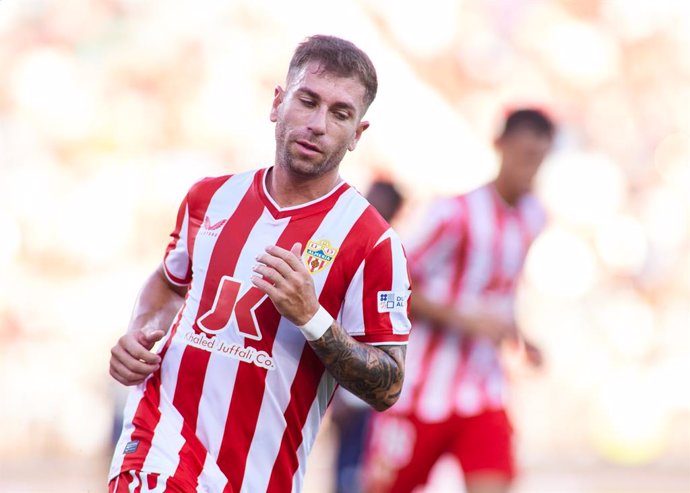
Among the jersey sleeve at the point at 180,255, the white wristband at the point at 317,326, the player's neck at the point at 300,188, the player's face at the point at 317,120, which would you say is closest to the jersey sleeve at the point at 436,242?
the jersey sleeve at the point at 180,255

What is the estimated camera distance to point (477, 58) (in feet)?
44.9

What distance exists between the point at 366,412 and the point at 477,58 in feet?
24.5

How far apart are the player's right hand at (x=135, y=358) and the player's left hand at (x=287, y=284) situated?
455mm

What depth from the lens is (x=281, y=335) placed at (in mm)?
3002

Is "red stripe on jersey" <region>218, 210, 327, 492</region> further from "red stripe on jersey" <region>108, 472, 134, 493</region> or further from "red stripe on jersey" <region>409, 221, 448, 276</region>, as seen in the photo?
"red stripe on jersey" <region>409, 221, 448, 276</region>

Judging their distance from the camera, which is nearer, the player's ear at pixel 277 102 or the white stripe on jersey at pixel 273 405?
the white stripe on jersey at pixel 273 405

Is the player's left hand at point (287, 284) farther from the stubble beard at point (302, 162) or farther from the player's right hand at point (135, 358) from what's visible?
the player's right hand at point (135, 358)

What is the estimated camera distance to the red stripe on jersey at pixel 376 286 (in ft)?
9.75

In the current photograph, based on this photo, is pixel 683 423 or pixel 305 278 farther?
pixel 683 423

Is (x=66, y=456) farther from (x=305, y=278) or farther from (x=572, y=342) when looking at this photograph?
(x=305, y=278)

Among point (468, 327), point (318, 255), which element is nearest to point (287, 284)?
point (318, 255)

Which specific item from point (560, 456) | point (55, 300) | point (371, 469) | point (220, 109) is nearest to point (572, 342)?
point (560, 456)

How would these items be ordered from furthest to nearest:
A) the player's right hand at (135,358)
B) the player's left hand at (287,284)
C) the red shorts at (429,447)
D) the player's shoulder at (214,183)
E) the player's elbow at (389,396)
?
the red shorts at (429,447)
the player's shoulder at (214,183)
the player's right hand at (135,358)
the player's elbow at (389,396)
the player's left hand at (287,284)

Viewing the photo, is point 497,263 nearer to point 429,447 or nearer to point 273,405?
point 429,447
